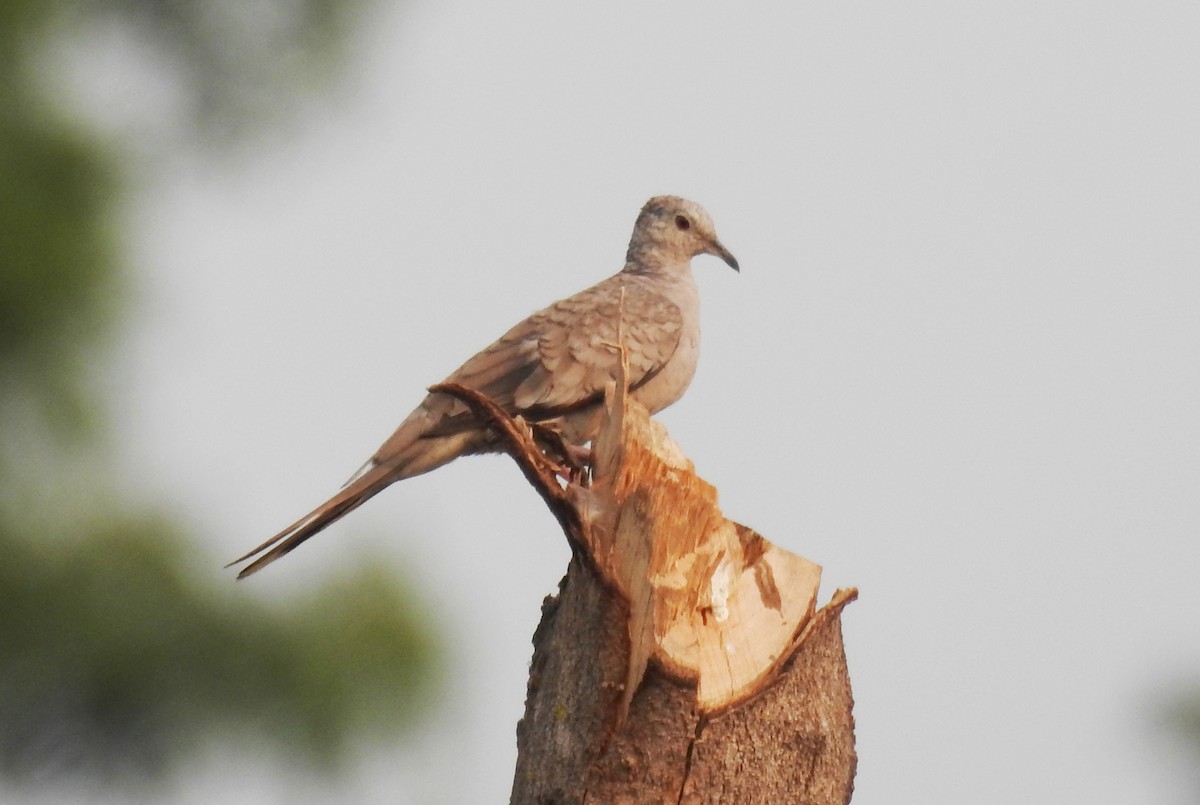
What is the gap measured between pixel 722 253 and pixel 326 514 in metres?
2.39

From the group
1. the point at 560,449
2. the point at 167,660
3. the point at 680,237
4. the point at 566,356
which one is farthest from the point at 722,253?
the point at 167,660

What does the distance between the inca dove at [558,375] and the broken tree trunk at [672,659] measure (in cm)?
137

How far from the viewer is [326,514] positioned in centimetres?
438

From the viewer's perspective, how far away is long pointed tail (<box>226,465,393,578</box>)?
13.7 feet

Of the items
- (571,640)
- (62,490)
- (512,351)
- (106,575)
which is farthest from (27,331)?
(571,640)

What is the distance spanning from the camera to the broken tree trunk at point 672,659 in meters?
2.94

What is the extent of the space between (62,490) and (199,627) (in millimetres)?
913

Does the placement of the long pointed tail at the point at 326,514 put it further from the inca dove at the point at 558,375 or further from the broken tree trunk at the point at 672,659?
the broken tree trunk at the point at 672,659

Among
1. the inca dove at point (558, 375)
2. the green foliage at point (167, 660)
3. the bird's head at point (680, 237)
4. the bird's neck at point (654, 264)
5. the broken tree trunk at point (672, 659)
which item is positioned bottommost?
the broken tree trunk at point (672, 659)

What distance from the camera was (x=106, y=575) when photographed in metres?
6.95

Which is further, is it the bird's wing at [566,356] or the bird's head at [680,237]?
the bird's head at [680,237]

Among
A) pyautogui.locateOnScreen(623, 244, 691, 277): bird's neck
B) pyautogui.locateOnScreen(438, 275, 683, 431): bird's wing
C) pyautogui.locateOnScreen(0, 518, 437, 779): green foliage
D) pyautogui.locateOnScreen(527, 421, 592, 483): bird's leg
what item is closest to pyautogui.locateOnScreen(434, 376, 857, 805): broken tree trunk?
pyautogui.locateOnScreen(527, 421, 592, 483): bird's leg

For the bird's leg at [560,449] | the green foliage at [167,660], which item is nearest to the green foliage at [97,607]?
the green foliage at [167,660]

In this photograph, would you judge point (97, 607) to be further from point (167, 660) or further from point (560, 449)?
point (560, 449)
